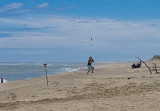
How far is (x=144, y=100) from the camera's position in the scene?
9.16 metres

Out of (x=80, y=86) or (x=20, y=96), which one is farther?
(x=80, y=86)

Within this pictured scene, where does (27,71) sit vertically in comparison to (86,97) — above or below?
above

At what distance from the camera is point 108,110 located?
812 centimetres

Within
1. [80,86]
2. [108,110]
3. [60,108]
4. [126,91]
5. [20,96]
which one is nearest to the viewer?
[108,110]

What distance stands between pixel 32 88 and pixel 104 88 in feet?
12.1

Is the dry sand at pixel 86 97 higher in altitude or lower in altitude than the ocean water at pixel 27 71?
lower

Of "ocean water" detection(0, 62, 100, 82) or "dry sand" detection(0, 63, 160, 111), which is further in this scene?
"ocean water" detection(0, 62, 100, 82)

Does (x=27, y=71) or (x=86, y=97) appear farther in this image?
(x=27, y=71)

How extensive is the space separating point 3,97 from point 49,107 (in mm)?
4530

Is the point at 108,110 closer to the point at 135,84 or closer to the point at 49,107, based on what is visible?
the point at 49,107

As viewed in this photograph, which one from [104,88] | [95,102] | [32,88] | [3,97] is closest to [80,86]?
[104,88]

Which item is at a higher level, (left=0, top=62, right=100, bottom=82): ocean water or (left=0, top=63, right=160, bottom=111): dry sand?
(left=0, top=62, right=100, bottom=82): ocean water

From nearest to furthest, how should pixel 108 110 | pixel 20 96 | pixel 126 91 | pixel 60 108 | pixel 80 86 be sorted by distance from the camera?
pixel 108 110
pixel 60 108
pixel 126 91
pixel 20 96
pixel 80 86

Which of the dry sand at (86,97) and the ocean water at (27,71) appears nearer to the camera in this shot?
the dry sand at (86,97)
